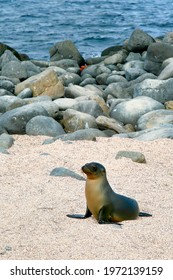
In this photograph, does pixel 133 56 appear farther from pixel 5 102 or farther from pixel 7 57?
pixel 5 102

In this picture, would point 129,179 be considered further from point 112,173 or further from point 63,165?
point 63,165

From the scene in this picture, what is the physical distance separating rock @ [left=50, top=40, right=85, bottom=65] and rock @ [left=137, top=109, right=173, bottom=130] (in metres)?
7.46

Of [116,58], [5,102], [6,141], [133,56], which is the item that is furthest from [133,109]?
[133,56]

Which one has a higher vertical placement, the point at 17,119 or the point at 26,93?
the point at 17,119

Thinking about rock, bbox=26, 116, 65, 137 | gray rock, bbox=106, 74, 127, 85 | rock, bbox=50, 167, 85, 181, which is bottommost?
gray rock, bbox=106, 74, 127, 85

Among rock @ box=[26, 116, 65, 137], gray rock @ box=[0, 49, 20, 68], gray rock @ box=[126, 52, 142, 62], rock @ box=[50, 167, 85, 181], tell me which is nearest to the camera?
rock @ box=[50, 167, 85, 181]

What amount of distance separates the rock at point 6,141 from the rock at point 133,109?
8.37 ft

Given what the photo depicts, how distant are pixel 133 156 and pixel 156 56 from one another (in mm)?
7994

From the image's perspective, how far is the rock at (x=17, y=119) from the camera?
985 cm

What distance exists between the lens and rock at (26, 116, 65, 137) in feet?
31.6

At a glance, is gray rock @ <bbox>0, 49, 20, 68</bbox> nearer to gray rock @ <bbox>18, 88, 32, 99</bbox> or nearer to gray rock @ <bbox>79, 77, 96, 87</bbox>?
gray rock @ <bbox>79, 77, 96, 87</bbox>

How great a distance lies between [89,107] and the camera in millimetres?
11258

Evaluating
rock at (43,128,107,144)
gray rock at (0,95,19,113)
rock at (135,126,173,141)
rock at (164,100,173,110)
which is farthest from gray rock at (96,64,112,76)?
rock at (43,128,107,144)

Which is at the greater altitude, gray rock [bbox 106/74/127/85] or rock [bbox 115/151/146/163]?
rock [bbox 115/151/146/163]
